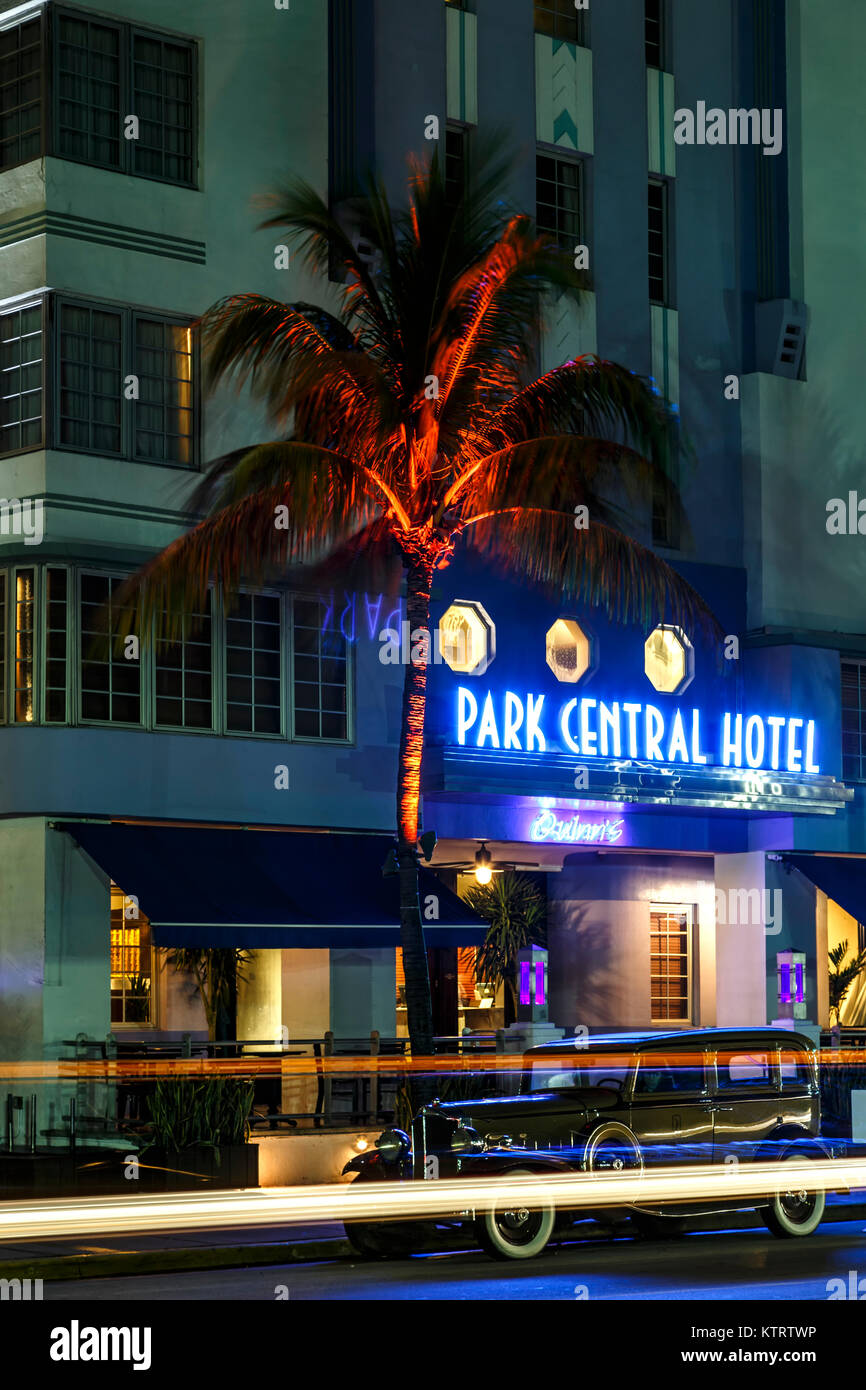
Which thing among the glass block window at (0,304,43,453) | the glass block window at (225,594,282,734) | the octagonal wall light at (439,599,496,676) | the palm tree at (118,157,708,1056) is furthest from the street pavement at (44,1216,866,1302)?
the glass block window at (0,304,43,453)

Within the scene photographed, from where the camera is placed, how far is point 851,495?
33906mm

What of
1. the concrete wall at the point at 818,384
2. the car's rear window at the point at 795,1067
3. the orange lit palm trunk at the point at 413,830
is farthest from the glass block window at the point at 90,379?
the car's rear window at the point at 795,1067

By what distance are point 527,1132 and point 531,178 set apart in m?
17.7

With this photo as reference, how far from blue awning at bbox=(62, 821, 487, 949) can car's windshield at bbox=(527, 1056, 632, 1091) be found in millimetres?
6558

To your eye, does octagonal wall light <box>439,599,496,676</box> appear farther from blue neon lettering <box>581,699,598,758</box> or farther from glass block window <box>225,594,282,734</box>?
glass block window <box>225,594,282,734</box>

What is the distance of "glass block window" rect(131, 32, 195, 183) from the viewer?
86.6 ft

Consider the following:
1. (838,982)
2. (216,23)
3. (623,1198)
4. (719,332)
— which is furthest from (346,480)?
(838,982)

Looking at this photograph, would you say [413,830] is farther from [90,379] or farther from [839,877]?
[839,877]

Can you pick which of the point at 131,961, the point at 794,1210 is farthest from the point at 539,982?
the point at 794,1210

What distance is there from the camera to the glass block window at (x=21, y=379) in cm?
2538

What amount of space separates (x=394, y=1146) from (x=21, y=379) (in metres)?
12.2

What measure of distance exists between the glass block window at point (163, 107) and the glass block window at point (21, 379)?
2.52 metres

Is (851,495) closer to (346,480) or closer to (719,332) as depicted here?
(719,332)

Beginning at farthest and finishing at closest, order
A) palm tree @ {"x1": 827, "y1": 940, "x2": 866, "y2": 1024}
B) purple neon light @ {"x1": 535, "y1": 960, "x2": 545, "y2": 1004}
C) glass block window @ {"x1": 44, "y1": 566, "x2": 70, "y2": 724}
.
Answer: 1. palm tree @ {"x1": 827, "y1": 940, "x2": 866, "y2": 1024}
2. purple neon light @ {"x1": 535, "y1": 960, "x2": 545, "y2": 1004}
3. glass block window @ {"x1": 44, "y1": 566, "x2": 70, "y2": 724}
